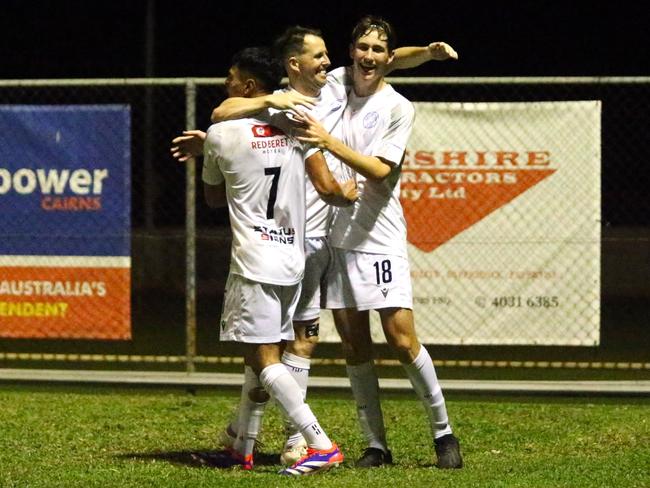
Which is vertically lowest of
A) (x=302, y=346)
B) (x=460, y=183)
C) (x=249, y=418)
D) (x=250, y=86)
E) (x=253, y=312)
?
(x=249, y=418)

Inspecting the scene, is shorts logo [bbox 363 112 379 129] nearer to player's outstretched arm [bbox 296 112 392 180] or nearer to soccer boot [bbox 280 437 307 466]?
player's outstretched arm [bbox 296 112 392 180]

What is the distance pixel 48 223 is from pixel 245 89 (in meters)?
3.95

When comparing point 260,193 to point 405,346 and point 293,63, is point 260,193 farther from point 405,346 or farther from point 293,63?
point 405,346

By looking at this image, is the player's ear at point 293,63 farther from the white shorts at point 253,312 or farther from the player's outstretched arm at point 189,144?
the white shorts at point 253,312

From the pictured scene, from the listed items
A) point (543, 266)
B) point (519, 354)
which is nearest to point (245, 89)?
point (543, 266)

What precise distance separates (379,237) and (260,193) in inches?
28.6

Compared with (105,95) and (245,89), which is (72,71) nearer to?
(105,95)

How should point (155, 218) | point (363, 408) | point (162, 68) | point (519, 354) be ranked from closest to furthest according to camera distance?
point (363, 408) → point (519, 354) → point (155, 218) → point (162, 68)

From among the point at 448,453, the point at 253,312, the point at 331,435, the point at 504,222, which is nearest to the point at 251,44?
the point at 504,222

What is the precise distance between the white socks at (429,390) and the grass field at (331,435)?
24 cm

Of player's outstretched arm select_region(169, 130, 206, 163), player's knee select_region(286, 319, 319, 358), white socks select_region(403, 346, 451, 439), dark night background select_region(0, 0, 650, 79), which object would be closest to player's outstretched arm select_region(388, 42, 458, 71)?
player's outstretched arm select_region(169, 130, 206, 163)

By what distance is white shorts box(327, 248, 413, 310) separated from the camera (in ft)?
23.2

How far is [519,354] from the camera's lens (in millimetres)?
13258

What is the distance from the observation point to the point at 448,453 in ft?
23.5
